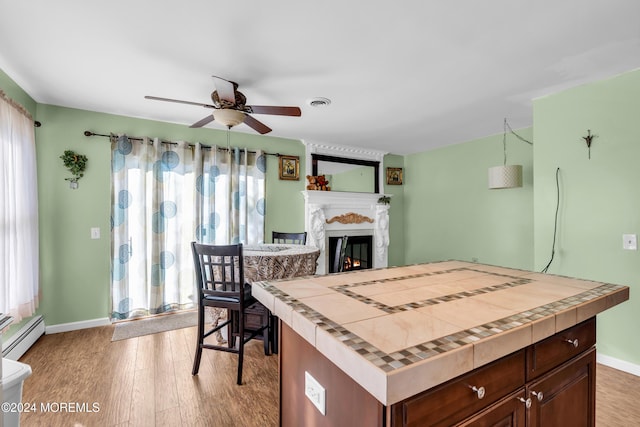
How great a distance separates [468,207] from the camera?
457cm

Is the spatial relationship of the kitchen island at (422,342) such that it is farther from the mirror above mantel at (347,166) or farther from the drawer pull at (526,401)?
the mirror above mantel at (347,166)

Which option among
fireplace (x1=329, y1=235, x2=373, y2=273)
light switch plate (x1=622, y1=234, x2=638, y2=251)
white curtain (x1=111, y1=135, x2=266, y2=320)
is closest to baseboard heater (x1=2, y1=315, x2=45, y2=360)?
white curtain (x1=111, y1=135, x2=266, y2=320)

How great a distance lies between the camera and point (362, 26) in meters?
1.80

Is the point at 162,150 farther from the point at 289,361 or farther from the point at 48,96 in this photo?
the point at 289,361

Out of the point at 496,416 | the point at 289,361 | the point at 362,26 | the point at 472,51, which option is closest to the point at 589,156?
the point at 472,51

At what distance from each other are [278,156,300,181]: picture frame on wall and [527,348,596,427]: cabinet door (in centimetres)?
374

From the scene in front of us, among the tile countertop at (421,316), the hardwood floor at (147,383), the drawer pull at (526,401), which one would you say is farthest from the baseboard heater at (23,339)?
the drawer pull at (526,401)

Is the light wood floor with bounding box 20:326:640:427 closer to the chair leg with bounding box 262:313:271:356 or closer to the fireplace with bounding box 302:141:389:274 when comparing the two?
the chair leg with bounding box 262:313:271:356

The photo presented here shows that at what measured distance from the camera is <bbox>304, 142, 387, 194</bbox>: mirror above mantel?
15.4 feet

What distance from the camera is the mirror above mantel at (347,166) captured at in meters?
4.69

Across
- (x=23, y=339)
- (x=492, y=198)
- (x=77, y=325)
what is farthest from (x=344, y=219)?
(x=23, y=339)

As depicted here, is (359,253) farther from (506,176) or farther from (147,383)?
(147,383)

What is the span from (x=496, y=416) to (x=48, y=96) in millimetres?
4150

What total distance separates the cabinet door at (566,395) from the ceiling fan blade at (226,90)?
227 centimetres
